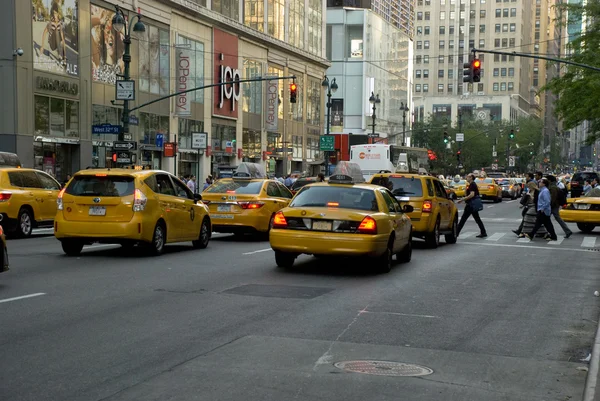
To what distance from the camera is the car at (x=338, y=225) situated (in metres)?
14.1

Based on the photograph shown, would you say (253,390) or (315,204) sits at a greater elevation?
(315,204)

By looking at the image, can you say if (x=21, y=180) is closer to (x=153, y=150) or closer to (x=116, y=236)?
(x=116, y=236)

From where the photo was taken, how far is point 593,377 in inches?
282

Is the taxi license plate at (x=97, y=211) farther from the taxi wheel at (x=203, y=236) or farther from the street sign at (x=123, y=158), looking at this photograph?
the street sign at (x=123, y=158)

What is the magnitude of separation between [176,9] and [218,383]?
4736 centimetres

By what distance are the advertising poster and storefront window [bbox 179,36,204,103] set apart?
7341 millimetres

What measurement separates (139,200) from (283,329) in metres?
7.62

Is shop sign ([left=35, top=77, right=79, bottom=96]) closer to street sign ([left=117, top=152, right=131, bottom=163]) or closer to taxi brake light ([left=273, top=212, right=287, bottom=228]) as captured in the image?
street sign ([left=117, top=152, right=131, bottom=163])

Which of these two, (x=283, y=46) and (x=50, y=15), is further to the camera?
(x=283, y=46)

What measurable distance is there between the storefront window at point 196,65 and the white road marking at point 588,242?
31547 millimetres

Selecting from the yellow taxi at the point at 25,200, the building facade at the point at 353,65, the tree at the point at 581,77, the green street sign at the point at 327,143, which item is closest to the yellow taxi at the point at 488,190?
the tree at the point at 581,77

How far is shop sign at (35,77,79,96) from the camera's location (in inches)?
1552

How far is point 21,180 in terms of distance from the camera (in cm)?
2211

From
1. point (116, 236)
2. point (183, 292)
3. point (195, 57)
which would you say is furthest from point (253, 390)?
point (195, 57)
